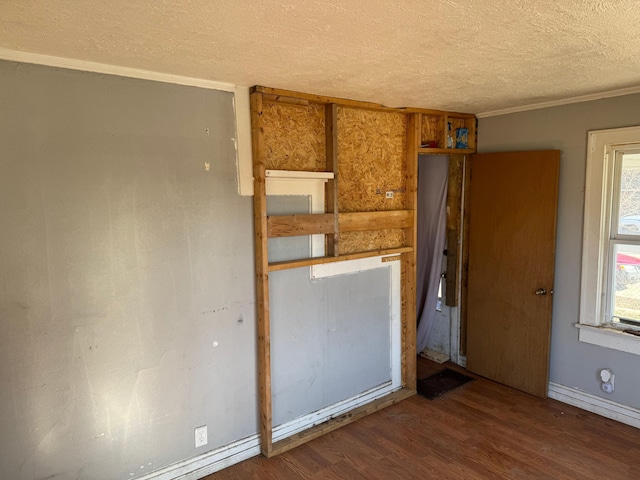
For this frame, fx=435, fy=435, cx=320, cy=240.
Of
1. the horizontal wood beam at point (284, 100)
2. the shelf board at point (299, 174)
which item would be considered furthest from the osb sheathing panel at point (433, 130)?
the horizontal wood beam at point (284, 100)

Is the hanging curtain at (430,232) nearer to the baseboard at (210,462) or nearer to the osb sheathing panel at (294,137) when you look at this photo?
the osb sheathing panel at (294,137)

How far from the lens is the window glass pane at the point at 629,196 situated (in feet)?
10.6

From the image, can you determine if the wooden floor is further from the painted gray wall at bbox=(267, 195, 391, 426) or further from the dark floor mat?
the painted gray wall at bbox=(267, 195, 391, 426)

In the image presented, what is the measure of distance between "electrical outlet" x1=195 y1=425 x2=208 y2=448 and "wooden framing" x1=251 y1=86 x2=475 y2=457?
1.30ft

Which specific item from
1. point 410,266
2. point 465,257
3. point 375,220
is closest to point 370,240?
point 375,220

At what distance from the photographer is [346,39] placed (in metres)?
1.89

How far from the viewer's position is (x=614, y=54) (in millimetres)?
2229

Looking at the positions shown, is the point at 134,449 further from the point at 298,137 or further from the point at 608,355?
the point at 608,355

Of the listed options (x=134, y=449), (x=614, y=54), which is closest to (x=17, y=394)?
(x=134, y=449)

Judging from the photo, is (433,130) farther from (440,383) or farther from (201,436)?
(201,436)

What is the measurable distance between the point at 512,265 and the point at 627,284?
83cm

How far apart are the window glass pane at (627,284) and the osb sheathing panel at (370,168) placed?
167 centimetres

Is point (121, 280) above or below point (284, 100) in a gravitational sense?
below

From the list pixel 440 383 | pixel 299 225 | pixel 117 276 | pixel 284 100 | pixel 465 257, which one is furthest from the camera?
pixel 465 257
